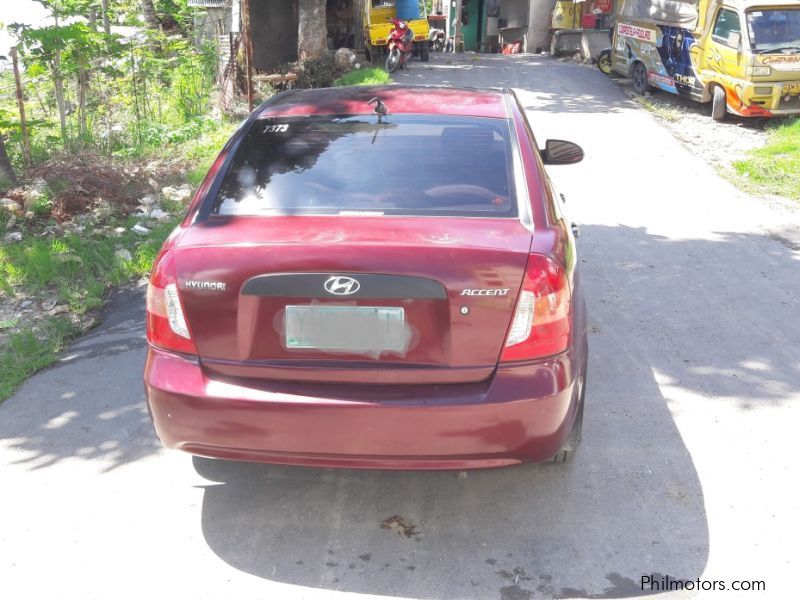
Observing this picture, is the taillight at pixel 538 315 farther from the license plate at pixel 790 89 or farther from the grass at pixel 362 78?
the grass at pixel 362 78

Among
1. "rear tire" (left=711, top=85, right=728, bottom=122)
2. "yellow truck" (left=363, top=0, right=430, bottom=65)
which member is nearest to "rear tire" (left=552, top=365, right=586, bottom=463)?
"rear tire" (left=711, top=85, right=728, bottom=122)

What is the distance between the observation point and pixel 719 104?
1345 cm

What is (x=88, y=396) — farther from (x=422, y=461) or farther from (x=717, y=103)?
(x=717, y=103)

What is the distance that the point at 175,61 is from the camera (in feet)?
42.4

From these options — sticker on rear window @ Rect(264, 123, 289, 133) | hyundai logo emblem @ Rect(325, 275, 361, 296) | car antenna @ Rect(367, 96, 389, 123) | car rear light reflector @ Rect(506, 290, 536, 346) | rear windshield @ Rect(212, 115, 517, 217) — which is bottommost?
car rear light reflector @ Rect(506, 290, 536, 346)

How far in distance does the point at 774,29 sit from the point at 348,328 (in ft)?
40.6

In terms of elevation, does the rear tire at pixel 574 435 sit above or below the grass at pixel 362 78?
below

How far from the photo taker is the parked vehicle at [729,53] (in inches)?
490

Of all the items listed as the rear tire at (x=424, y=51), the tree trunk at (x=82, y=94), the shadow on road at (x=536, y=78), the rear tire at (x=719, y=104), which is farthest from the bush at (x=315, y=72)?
the rear tire at (x=719, y=104)

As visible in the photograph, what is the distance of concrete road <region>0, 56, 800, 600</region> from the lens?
308 cm

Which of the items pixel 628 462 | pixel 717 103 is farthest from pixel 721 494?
pixel 717 103

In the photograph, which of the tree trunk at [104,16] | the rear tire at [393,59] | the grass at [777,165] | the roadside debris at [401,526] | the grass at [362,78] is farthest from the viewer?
the rear tire at [393,59]

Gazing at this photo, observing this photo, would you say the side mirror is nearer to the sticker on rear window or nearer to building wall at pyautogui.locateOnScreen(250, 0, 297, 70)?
the sticker on rear window

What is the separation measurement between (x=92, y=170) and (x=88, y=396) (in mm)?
4583
